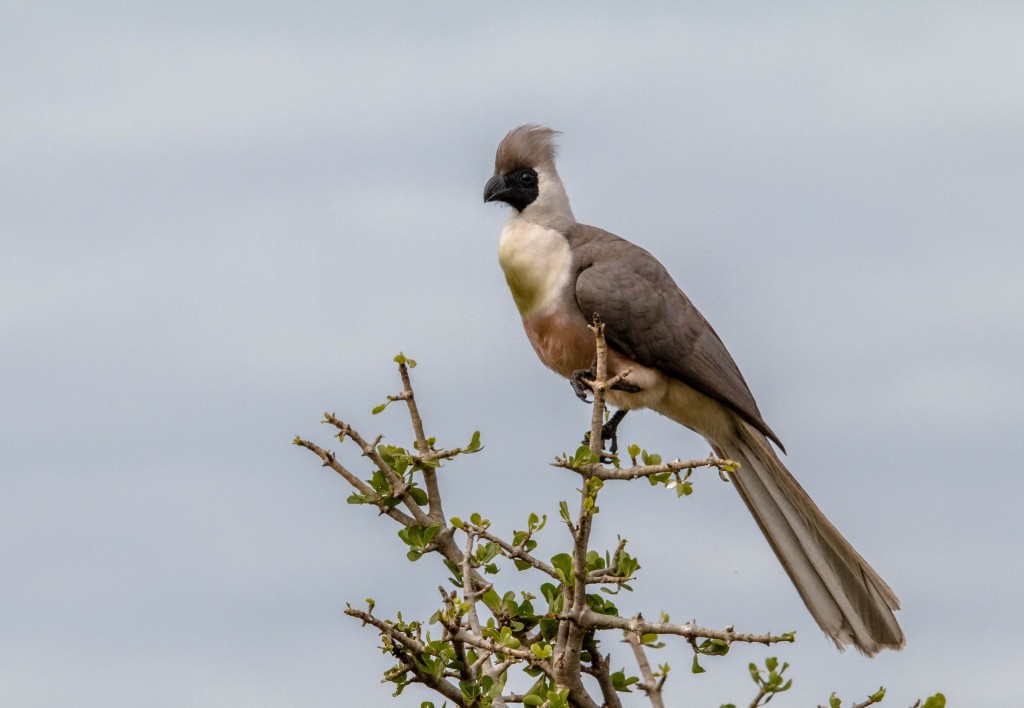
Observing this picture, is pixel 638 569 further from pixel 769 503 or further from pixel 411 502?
pixel 769 503

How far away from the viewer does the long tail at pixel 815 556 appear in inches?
211

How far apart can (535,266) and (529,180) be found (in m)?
0.62

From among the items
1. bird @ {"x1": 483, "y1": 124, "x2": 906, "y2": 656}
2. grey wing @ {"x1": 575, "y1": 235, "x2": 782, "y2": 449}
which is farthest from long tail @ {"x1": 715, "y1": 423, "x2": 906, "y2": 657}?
grey wing @ {"x1": 575, "y1": 235, "x2": 782, "y2": 449}

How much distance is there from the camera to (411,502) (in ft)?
14.2

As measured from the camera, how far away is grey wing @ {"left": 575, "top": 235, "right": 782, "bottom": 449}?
18.8 ft

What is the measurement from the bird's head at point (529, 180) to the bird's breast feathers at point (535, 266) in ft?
0.58

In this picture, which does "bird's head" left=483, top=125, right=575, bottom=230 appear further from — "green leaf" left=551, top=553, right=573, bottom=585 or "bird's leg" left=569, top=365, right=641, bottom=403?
"green leaf" left=551, top=553, right=573, bottom=585

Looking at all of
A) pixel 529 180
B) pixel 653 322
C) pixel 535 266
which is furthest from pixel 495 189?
pixel 653 322

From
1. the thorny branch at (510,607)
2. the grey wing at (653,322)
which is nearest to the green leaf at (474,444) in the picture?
the thorny branch at (510,607)

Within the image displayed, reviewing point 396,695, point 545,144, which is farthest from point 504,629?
point 545,144

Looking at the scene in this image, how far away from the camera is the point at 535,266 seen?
19.3 ft

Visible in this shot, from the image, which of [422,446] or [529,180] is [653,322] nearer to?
[529,180]

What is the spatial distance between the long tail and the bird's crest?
1726 millimetres

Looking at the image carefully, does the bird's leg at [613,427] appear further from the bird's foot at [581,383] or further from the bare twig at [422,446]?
the bare twig at [422,446]
